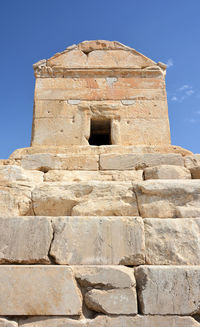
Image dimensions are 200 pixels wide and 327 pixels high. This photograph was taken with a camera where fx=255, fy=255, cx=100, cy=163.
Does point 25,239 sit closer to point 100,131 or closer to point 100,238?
point 100,238

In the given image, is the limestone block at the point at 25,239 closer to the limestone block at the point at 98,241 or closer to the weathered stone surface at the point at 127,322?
the limestone block at the point at 98,241

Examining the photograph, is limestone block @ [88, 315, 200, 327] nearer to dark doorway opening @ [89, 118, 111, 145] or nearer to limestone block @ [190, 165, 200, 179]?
limestone block @ [190, 165, 200, 179]

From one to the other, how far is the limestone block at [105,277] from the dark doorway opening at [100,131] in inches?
162

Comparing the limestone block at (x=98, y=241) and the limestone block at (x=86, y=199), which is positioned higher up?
the limestone block at (x=86, y=199)

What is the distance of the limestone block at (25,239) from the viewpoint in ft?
9.16

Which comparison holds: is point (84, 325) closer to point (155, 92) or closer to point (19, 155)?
point (19, 155)

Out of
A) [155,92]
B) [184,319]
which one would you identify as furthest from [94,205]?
[155,92]

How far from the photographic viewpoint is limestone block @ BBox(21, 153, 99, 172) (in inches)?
180

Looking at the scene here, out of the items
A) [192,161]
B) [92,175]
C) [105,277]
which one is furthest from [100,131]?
[105,277]

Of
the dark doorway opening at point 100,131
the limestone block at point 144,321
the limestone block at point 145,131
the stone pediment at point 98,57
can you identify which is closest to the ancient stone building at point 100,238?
the limestone block at point 144,321

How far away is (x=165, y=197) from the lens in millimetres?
3377

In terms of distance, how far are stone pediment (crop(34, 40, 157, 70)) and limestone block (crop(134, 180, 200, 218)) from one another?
4195mm

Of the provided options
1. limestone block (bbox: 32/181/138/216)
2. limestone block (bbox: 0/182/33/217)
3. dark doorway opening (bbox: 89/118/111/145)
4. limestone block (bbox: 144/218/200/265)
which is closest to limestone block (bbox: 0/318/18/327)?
limestone block (bbox: 0/182/33/217)

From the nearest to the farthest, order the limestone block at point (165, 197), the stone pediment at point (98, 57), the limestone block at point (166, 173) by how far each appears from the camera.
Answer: the limestone block at point (165, 197) → the limestone block at point (166, 173) → the stone pediment at point (98, 57)
